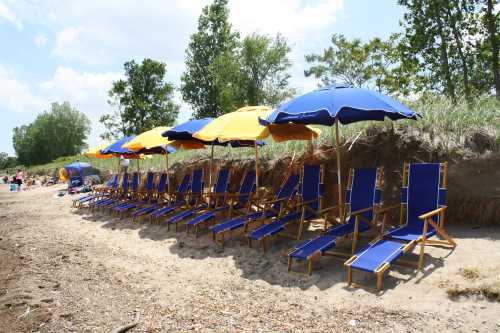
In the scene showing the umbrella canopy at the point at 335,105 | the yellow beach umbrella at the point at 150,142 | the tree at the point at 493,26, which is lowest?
the yellow beach umbrella at the point at 150,142

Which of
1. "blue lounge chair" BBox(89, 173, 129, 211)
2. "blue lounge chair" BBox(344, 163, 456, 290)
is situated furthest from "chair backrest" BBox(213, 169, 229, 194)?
Result: "blue lounge chair" BBox(89, 173, 129, 211)

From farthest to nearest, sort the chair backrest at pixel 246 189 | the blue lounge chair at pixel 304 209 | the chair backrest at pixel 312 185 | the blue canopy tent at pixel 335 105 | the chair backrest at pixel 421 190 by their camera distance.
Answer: the chair backrest at pixel 246 189
the chair backrest at pixel 312 185
the blue lounge chair at pixel 304 209
the chair backrest at pixel 421 190
the blue canopy tent at pixel 335 105

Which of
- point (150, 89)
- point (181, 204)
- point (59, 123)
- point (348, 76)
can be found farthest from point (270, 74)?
point (59, 123)

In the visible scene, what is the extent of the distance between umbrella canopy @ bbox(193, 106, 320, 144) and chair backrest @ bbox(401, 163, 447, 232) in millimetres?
1957

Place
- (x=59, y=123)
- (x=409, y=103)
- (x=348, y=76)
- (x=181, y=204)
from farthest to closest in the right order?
(x=59, y=123)
(x=348, y=76)
(x=181, y=204)
(x=409, y=103)

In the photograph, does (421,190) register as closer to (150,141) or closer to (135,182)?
(150,141)

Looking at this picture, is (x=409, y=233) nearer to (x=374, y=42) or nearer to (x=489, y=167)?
(x=489, y=167)

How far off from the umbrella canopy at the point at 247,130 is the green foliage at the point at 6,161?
293 feet

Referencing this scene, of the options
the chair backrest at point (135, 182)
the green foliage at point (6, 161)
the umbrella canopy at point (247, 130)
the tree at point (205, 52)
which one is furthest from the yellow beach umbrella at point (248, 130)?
the green foliage at point (6, 161)

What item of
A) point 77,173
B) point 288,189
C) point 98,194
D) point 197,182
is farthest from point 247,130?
point 77,173

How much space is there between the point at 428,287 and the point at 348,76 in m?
25.8

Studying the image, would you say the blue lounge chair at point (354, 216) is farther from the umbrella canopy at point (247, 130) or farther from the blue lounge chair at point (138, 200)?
the blue lounge chair at point (138, 200)

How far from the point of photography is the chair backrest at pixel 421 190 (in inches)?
199

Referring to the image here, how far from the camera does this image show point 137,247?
6.89 meters
